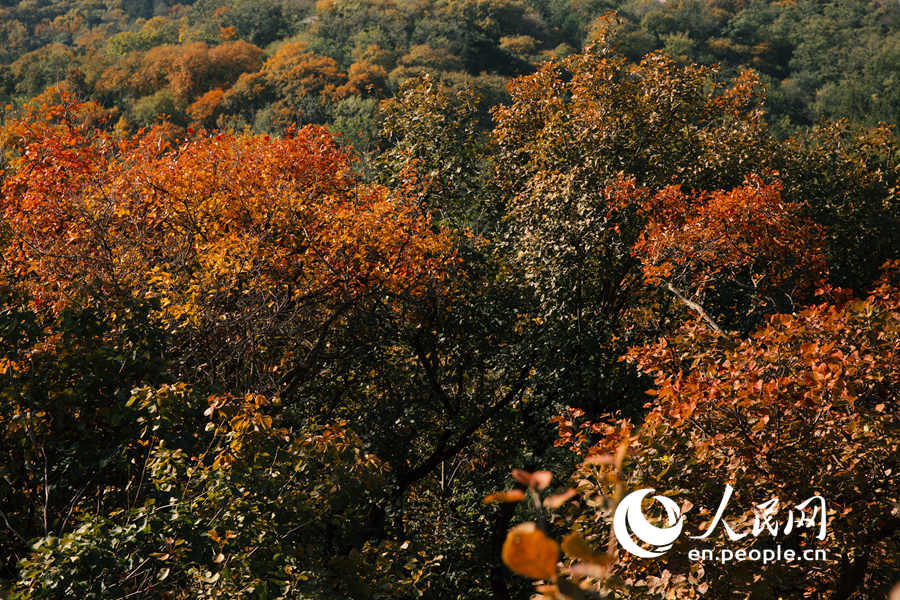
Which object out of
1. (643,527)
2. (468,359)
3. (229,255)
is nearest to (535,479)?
(643,527)

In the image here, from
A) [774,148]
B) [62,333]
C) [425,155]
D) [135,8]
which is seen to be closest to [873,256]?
[774,148]

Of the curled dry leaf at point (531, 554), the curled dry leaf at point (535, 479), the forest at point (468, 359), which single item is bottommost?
the forest at point (468, 359)

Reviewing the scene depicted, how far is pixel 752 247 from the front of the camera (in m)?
9.30

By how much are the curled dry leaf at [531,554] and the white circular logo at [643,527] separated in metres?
3.11

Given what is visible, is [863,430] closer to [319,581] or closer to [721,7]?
[319,581]

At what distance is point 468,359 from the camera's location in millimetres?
9844

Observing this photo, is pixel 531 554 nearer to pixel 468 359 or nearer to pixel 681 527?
pixel 681 527

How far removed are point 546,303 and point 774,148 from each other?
8.09m

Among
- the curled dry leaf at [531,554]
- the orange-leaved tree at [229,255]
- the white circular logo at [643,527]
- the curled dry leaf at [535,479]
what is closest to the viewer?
the curled dry leaf at [531,554]

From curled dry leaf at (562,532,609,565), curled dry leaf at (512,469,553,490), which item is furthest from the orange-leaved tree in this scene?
curled dry leaf at (562,532,609,565)

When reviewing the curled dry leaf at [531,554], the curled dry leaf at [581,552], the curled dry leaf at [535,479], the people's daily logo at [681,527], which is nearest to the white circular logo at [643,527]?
the people's daily logo at [681,527]

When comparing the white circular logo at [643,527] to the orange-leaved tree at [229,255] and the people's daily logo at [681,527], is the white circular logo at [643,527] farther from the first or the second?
the orange-leaved tree at [229,255]

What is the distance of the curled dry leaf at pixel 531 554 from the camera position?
3.75 ft

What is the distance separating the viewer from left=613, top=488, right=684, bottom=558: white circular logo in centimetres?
412
